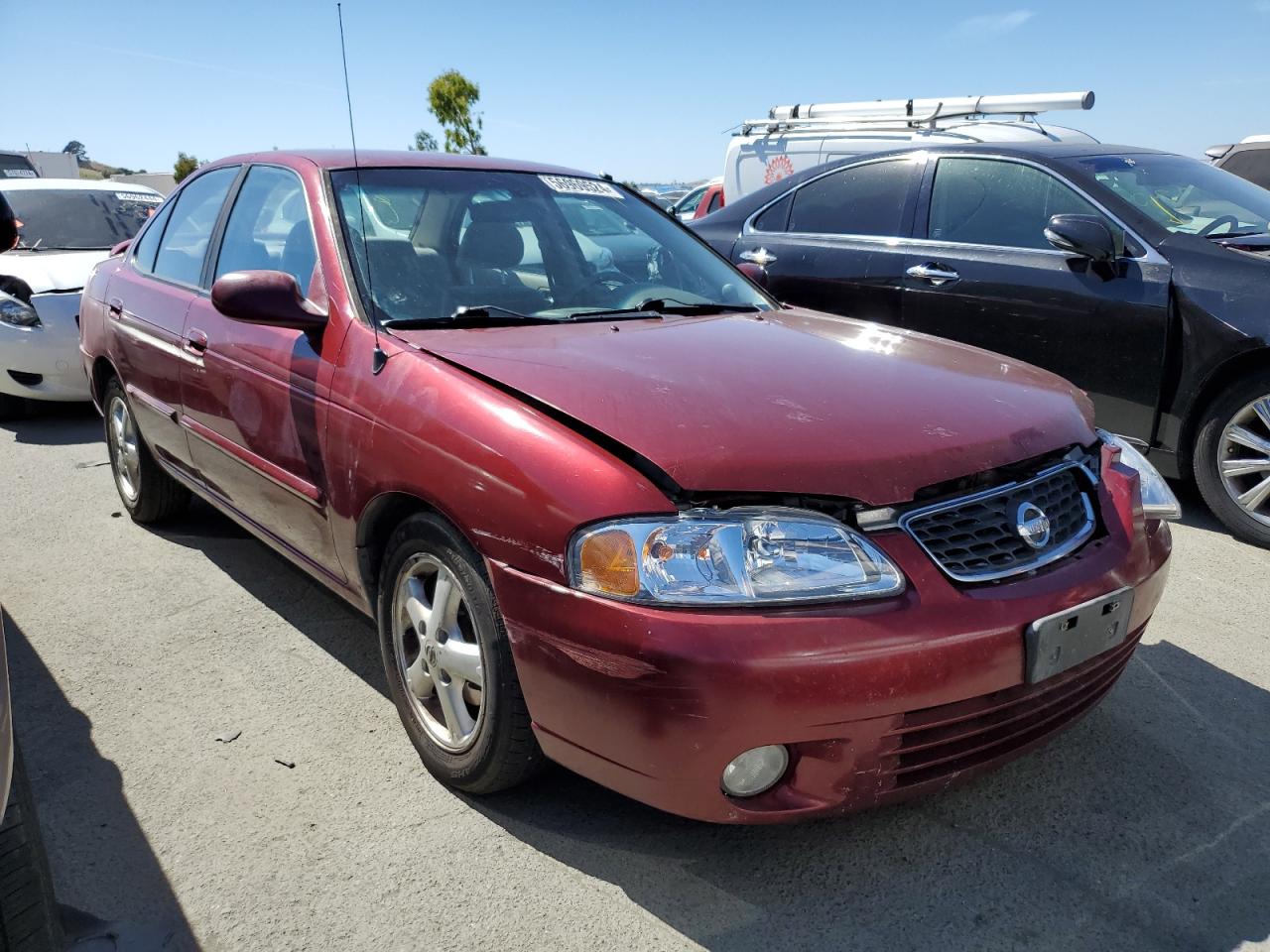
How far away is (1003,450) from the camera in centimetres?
227

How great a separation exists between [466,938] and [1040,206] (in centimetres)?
436

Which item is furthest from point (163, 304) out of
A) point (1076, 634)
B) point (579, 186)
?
point (1076, 634)

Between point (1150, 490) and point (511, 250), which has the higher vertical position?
point (511, 250)

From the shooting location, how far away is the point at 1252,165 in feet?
34.2

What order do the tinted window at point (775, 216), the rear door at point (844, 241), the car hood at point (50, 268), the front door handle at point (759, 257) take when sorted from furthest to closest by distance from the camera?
the car hood at point (50, 268) < the tinted window at point (775, 216) < the front door handle at point (759, 257) < the rear door at point (844, 241)

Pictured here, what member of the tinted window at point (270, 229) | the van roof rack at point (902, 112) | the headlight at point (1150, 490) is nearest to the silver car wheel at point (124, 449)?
the tinted window at point (270, 229)

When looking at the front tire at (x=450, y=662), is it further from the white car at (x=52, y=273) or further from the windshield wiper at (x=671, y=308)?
the white car at (x=52, y=273)

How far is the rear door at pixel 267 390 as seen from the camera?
283 cm

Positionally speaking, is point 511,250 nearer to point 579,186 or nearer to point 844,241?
point 579,186

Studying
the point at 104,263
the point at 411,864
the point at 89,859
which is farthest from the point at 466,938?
the point at 104,263

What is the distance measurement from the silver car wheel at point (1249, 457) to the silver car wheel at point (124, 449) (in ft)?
15.4

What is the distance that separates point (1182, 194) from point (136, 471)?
511 cm

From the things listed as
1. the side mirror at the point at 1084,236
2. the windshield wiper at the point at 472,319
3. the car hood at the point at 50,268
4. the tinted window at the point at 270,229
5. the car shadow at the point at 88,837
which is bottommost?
the car shadow at the point at 88,837

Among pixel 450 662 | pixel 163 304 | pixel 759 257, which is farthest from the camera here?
pixel 759 257
